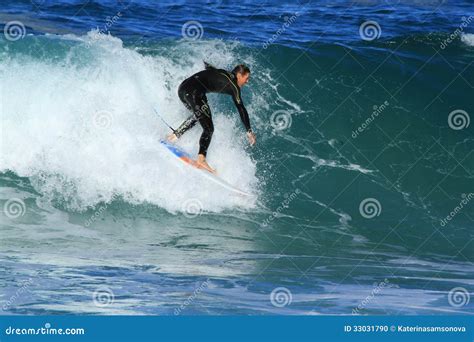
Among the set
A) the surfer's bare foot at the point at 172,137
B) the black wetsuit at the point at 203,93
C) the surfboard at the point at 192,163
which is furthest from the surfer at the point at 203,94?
the surfer's bare foot at the point at 172,137

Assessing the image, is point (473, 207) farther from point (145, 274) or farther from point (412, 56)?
point (145, 274)

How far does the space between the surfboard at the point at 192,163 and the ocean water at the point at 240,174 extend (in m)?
0.17

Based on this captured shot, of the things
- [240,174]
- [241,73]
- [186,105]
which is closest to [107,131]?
[186,105]

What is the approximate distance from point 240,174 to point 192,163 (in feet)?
3.22

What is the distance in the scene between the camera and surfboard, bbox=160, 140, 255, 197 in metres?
11.6

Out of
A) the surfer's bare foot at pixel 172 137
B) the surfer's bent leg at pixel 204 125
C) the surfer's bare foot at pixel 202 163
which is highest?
the surfer's bare foot at pixel 172 137

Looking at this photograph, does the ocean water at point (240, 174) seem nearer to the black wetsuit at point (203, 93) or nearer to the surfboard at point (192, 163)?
the surfboard at point (192, 163)

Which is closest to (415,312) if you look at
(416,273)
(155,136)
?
(416,273)

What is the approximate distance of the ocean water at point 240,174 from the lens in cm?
889

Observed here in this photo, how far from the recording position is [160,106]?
12.9m

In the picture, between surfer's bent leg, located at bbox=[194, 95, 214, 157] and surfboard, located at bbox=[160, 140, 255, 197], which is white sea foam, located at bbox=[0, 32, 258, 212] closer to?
surfboard, located at bbox=[160, 140, 255, 197]

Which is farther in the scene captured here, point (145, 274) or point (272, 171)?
point (272, 171)

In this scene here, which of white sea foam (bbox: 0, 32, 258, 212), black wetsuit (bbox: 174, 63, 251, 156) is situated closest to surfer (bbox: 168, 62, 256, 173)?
black wetsuit (bbox: 174, 63, 251, 156)

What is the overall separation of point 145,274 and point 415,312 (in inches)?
116
